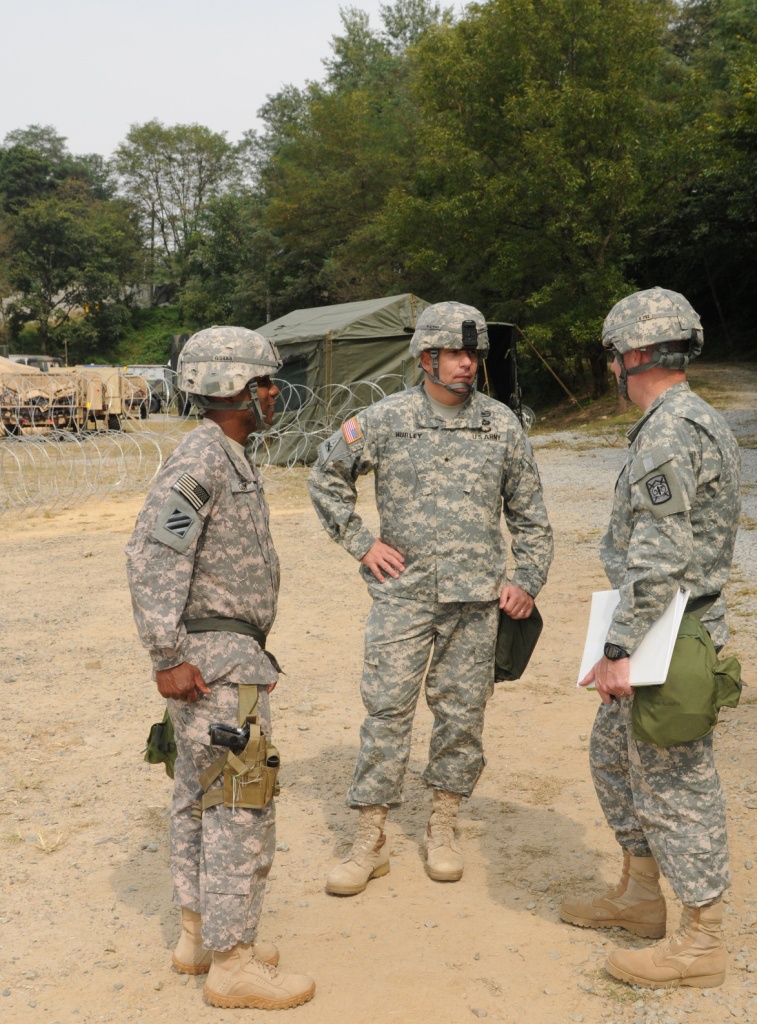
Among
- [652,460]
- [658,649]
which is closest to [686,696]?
[658,649]

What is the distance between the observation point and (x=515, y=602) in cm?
361

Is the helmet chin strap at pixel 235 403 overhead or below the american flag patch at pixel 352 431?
overhead

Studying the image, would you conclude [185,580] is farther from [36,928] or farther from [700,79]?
[700,79]

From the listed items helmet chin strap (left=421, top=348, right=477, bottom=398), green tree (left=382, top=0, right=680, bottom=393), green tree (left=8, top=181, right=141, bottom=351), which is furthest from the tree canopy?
green tree (left=8, top=181, right=141, bottom=351)

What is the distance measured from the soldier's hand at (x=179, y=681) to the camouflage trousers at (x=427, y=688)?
0.89 m

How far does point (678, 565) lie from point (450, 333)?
1.33 meters

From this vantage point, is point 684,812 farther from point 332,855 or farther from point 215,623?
point 332,855

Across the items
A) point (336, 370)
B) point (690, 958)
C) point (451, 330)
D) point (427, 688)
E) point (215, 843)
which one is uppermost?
point (451, 330)

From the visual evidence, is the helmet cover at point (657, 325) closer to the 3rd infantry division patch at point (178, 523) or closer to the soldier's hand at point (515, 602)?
the soldier's hand at point (515, 602)

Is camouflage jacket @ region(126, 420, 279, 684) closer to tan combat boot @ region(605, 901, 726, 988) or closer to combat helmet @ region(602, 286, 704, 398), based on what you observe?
combat helmet @ region(602, 286, 704, 398)

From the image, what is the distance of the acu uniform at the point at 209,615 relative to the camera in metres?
2.70

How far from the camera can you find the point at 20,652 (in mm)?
6727

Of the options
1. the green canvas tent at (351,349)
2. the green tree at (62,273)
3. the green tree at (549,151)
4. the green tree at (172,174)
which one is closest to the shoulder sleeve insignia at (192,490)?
the green canvas tent at (351,349)

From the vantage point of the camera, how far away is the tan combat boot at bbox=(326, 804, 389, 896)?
3531mm
